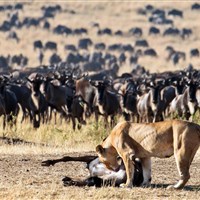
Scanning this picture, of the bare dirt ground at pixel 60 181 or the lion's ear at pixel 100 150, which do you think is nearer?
the bare dirt ground at pixel 60 181

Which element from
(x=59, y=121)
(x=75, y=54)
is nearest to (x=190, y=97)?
(x=59, y=121)

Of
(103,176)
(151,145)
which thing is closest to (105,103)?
(103,176)

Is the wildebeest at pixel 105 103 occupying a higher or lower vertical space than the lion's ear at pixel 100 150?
lower

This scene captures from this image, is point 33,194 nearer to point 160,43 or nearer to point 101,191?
point 101,191

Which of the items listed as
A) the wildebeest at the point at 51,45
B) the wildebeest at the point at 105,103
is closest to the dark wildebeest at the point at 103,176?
the wildebeest at the point at 105,103

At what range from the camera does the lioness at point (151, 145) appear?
10508 millimetres

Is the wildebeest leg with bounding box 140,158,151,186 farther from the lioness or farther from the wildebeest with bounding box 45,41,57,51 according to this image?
the wildebeest with bounding box 45,41,57,51

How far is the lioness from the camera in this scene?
1051cm

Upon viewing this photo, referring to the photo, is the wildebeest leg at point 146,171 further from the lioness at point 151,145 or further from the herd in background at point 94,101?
the herd in background at point 94,101

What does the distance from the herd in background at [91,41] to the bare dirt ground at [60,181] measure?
42.9 meters

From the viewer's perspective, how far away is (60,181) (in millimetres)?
11234

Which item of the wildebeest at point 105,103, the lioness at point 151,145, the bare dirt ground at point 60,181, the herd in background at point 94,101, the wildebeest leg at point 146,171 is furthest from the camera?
the wildebeest at point 105,103

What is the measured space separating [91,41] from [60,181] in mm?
61861

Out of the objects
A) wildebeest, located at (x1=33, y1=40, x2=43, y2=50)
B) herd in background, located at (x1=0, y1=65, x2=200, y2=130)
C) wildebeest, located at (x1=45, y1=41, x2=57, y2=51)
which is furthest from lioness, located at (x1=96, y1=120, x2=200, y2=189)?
wildebeest, located at (x1=45, y1=41, x2=57, y2=51)
